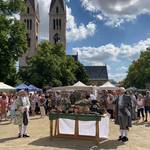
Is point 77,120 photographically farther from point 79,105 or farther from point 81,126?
point 79,105

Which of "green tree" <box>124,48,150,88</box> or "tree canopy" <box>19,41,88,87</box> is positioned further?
"green tree" <box>124,48,150,88</box>

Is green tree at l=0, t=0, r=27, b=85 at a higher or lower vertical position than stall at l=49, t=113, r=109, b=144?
higher

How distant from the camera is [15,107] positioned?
1739cm

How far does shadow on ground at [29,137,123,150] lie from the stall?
26 cm

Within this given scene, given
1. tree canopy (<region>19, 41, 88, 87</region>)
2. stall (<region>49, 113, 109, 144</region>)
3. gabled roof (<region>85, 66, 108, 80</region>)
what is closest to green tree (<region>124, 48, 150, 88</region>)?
A: tree canopy (<region>19, 41, 88, 87</region>)

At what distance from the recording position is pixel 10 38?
1747 inches

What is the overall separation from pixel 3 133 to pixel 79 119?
4321 millimetres

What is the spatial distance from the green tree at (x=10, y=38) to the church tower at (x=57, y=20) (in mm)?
91544

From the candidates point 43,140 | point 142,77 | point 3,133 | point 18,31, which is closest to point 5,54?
point 18,31

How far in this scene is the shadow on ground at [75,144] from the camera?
14742 mm

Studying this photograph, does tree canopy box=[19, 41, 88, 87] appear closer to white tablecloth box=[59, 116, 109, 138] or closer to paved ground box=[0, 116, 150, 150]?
paved ground box=[0, 116, 150, 150]

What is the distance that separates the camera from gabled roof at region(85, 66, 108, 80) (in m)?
180

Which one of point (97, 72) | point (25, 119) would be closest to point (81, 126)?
point (25, 119)

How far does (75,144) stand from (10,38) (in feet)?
99.7
